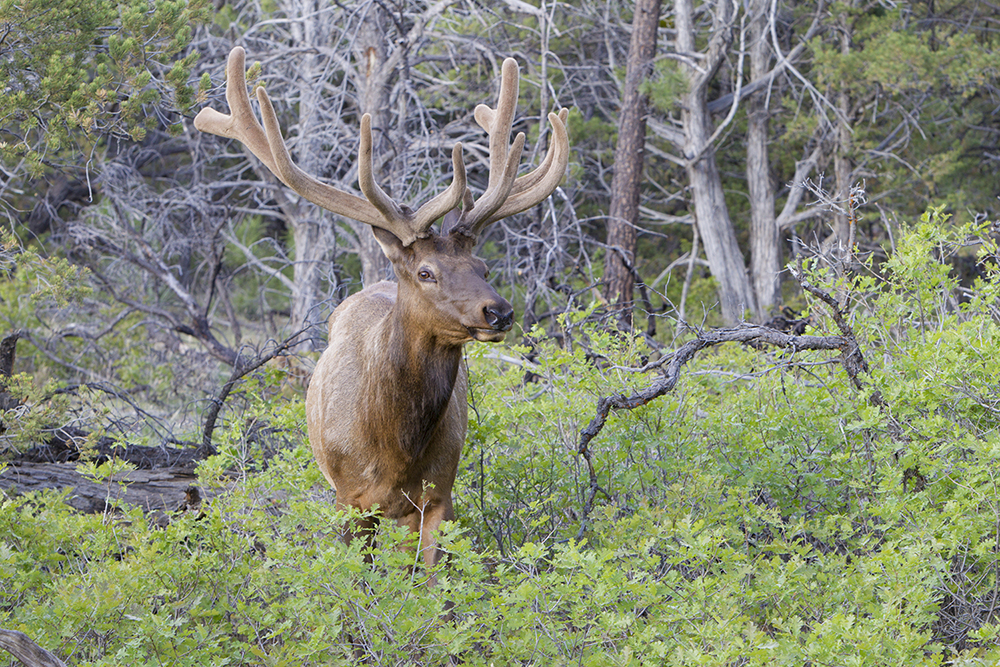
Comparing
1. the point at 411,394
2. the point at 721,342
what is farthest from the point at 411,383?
the point at 721,342

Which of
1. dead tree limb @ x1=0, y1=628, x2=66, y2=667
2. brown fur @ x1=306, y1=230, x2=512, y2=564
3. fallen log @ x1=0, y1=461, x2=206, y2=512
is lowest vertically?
fallen log @ x1=0, y1=461, x2=206, y2=512

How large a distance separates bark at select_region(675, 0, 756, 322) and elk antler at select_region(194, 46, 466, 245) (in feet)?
33.3

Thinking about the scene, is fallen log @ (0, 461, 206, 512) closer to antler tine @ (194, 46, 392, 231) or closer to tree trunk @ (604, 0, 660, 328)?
antler tine @ (194, 46, 392, 231)

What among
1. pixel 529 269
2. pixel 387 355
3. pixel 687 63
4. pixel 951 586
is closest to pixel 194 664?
pixel 387 355

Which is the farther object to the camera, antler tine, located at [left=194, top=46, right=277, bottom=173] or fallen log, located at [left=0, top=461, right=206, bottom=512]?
fallen log, located at [left=0, top=461, right=206, bottom=512]

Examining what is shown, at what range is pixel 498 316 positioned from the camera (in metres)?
4.38

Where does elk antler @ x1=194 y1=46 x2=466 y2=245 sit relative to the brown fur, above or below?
above

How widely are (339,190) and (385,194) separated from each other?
0.34 m

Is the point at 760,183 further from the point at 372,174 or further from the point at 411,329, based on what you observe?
the point at 372,174

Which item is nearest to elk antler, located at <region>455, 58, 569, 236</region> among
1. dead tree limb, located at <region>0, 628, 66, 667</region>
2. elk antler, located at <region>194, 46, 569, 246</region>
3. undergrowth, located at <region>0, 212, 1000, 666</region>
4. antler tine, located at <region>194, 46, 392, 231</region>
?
elk antler, located at <region>194, 46, 569, 246</region>

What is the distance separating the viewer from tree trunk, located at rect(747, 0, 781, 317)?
1548 centimetres

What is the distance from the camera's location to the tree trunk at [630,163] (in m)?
11.6

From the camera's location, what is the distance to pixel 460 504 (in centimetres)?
604

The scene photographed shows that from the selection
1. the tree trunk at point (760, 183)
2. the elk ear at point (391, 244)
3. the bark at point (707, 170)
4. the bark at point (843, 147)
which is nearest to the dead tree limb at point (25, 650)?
the elk ear at point (391, 244)
